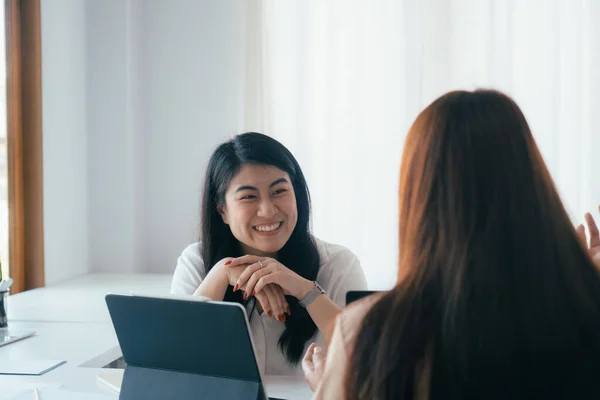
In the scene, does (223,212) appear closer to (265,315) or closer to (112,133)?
(265,315)

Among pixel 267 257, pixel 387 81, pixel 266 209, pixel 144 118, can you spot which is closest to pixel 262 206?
pixel 266 209

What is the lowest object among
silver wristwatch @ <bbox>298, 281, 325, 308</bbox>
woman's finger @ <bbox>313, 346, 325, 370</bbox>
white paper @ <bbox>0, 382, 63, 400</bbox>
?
white paper @ <bbox>0, 382, 63, 400</bbox>

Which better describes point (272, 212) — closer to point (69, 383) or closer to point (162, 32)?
point (69, 383)

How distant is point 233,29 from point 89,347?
78.5 inches

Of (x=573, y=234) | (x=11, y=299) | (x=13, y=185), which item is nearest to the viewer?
(x=573, y=234)

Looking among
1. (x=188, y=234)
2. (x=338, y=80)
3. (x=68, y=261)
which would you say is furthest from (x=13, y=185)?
(x=338, y=80)

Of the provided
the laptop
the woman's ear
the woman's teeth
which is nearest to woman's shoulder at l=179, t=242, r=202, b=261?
the woman's ear

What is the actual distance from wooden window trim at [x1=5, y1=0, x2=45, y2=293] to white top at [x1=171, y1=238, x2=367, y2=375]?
1.25m

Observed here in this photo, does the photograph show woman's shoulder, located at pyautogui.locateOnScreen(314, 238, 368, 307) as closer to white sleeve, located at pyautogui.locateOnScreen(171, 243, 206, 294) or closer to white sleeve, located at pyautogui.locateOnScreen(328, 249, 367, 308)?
white sleeve, located at pyautogui.locateOnScreen(328, 249, 367, 308)

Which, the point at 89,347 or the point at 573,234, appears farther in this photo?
the point at 89,347

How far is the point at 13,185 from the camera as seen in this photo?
308 cm

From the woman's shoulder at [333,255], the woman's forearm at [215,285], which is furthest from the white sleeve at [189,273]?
the woman's shoulder at [333,255]

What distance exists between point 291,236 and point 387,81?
1464 millimetres

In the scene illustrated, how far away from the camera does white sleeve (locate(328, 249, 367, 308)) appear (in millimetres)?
2064
